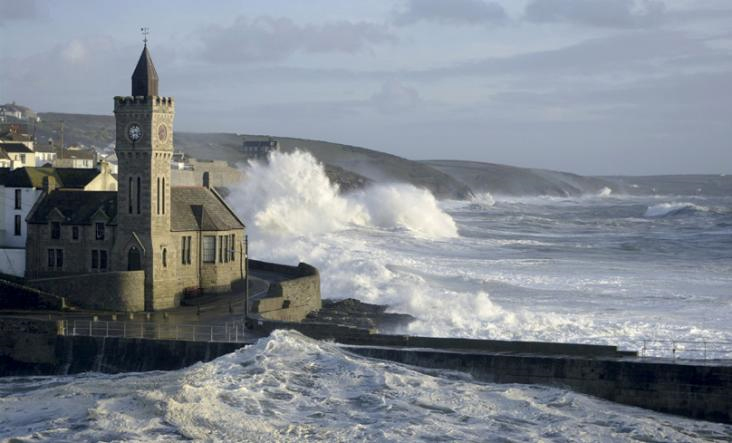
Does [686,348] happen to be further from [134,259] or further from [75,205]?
[75,205]

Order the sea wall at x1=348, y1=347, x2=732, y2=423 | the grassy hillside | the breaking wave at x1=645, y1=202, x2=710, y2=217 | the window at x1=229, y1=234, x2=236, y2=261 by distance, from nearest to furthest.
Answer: the sea wall at x1=348, y1=347, x2=732, y2=423, the window at x1=229, y1=234, x2=236, y2=261, the breaking wave at x1=645, y1=202, x2=710, y2=217, the grassy hillside

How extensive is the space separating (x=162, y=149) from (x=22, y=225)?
25.4 ft

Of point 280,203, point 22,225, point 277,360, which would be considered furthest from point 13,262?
point 280,203

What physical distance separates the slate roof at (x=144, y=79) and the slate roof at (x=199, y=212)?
4.16m

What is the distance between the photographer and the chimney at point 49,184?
125 ft

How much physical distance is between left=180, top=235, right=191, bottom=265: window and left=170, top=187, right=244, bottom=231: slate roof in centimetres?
32

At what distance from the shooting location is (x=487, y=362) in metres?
26.1

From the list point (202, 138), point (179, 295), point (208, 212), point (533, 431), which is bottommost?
point (533, 431)

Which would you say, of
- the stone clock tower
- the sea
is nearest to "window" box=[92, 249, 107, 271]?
the stone clock tower

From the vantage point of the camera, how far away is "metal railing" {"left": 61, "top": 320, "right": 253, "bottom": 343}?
1151 inches

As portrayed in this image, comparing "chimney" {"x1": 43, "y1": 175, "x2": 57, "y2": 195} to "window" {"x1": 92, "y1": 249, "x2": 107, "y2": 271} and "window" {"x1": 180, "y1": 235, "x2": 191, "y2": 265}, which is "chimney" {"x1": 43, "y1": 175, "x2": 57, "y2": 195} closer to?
"window" {"x1": 92, "y1": 249, "x2": 107, "y2": 271}

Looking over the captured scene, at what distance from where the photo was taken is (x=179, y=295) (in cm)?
3553

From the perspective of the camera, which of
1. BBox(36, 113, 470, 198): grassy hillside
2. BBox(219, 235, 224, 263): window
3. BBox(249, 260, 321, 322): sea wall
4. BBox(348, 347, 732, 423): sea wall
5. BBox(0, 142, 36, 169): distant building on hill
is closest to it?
BBox(348, 347, 732, 423): sea wall

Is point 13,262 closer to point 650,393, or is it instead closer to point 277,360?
point 277,360
